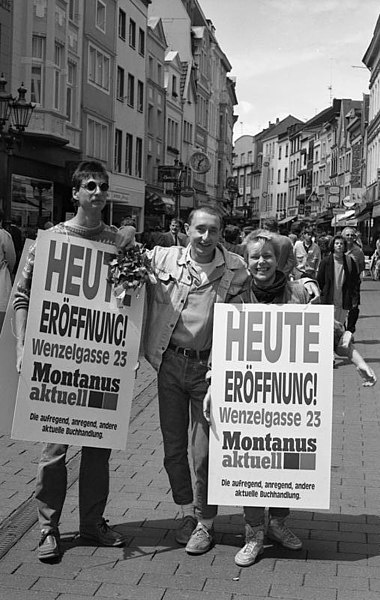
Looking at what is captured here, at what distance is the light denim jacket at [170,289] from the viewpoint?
15.8 ft

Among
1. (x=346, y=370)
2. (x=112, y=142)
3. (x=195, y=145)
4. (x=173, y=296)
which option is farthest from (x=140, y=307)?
(x=195, y=145)

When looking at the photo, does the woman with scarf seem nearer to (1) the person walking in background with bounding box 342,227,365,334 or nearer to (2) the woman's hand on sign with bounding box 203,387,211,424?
(2) the woman's hand on sign with bounding box 203,387,211,424

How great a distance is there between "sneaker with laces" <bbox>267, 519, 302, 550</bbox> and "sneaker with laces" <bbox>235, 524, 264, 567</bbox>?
0.17 meters

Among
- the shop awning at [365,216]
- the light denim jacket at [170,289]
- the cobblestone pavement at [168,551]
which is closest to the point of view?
the cobblestone pavement at [168,551]

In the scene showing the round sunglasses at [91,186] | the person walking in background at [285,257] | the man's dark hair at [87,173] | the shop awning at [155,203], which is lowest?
the person walking in background at [285,257]

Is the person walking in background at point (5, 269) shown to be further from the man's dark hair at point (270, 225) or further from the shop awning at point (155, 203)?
the shop awning at point (155, 203)

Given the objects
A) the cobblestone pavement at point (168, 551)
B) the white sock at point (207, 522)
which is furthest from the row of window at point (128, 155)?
the white sock at point (207, 522)

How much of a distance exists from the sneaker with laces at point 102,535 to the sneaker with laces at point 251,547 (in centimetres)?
67

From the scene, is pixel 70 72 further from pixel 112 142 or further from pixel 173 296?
pixel 173 296

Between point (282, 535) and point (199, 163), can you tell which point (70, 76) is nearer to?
point (199, 163)

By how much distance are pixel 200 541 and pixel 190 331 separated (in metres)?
1.12

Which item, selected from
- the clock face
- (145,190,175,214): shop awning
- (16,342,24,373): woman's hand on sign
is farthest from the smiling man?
(145,190,175,214): shop awning

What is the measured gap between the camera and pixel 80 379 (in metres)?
4.82

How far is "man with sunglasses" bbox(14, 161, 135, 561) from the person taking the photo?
15.4 feet
